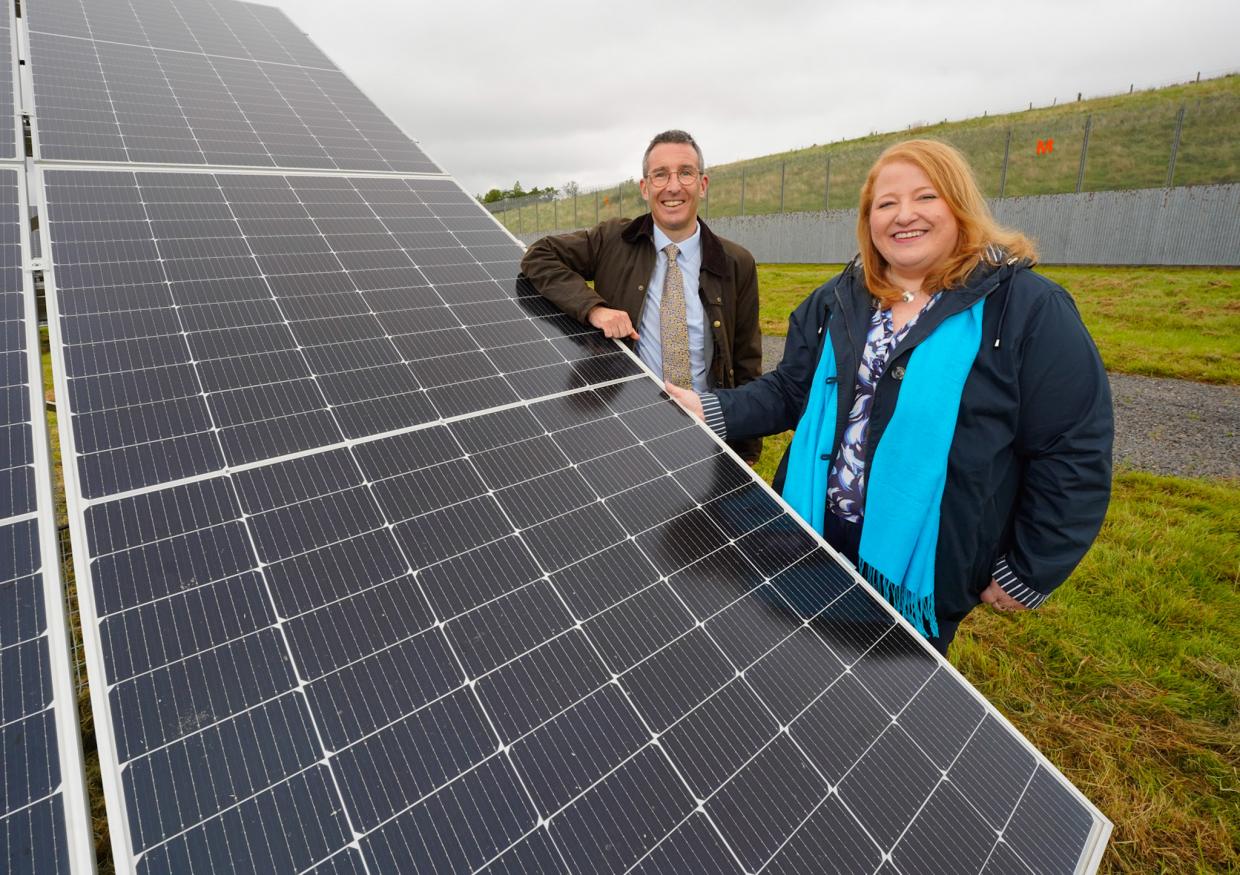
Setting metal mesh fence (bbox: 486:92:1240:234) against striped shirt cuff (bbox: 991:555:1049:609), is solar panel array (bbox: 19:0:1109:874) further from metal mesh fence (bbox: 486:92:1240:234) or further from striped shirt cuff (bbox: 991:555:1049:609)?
metal mesh fence (bbox: 486:92:1240:234)

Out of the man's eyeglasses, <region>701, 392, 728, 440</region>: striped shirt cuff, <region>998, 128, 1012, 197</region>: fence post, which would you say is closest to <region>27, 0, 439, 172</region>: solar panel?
the man's eyeglasses

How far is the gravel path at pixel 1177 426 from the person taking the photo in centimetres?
814

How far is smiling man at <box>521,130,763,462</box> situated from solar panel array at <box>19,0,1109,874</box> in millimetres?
710

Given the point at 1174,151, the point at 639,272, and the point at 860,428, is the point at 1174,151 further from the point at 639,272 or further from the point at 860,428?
the point at 860,428

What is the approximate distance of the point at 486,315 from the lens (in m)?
4.29

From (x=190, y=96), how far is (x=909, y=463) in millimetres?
6849

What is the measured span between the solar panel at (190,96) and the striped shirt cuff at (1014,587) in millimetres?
5600

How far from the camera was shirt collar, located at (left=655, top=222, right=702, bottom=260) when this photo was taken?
190 inches

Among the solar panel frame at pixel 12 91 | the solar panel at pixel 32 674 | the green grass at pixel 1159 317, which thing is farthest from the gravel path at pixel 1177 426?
the solar panel frame at pixel 12 91

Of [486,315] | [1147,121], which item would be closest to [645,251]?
[486,315]

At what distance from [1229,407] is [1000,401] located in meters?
10.4

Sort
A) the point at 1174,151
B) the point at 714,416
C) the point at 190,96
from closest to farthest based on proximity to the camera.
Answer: the point at 714,416 < the point at 190,96 < the point at 1174,151

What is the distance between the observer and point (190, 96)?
579 centimetres

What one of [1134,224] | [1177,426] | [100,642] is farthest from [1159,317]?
[100,642]
